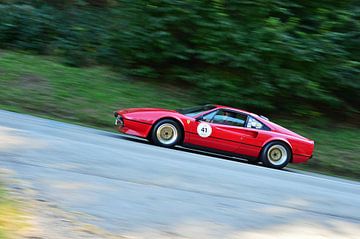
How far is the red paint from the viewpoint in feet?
36.6

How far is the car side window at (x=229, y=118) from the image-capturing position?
1179cm

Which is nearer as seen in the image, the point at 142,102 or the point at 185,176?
the point at 185,176

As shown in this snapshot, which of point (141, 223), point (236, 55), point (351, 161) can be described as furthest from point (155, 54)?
point (141, 223)

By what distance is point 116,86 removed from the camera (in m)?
17.9

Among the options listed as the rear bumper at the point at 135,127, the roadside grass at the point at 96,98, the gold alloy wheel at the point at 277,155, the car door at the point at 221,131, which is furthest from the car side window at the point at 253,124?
the roadside grass at the point at 96,98

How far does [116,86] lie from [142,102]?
1.66 m

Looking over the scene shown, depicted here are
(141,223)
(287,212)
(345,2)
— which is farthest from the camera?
(345,2)

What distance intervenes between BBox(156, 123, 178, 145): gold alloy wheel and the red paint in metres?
0.21

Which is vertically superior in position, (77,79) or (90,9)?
(90,9)

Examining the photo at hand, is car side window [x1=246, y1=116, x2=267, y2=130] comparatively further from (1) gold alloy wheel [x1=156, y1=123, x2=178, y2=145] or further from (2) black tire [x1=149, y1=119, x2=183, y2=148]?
(1) gold alloy wheel [x1=156, y1=123, x2=178, y2=145]

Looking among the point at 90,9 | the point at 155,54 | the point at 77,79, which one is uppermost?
the point at 90,9

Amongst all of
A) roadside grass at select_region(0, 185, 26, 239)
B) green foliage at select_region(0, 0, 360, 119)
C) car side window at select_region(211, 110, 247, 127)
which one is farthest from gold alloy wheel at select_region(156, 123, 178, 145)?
roadside grass at select_region(0, 185, 26, 239)

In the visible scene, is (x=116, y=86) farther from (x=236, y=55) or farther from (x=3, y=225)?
(x=3, y=225)

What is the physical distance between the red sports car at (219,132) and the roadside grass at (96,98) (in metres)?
2.08
